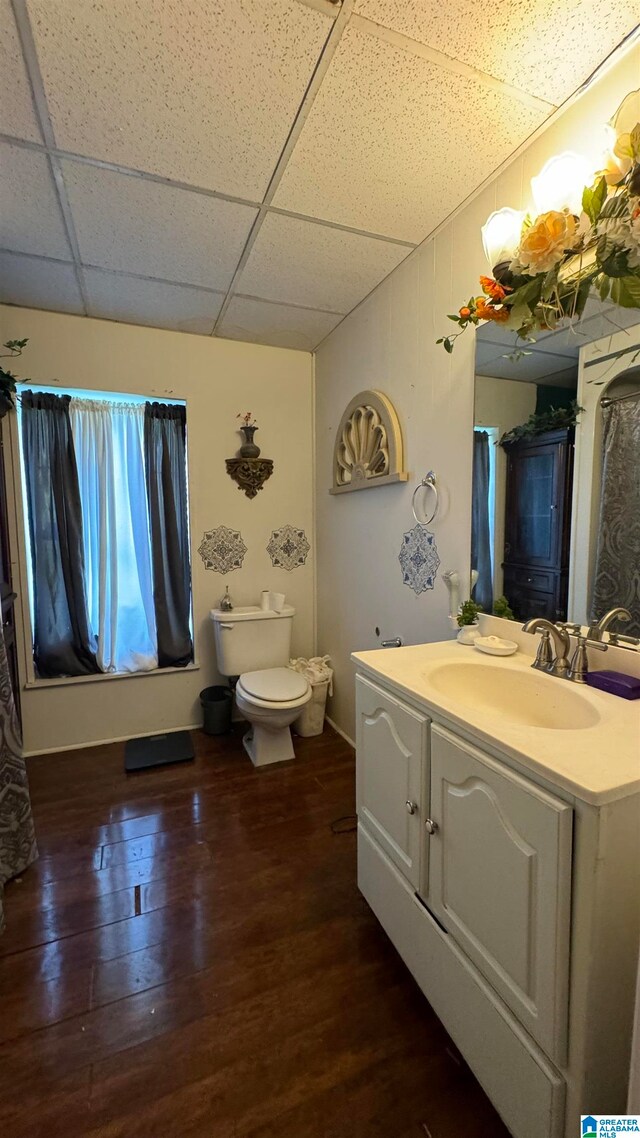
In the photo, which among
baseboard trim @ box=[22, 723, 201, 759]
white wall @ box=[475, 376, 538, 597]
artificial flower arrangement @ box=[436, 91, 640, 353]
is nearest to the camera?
artificial flower arrangement @ box=[436, 91, 640, 353]

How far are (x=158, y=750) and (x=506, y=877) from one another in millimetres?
2130

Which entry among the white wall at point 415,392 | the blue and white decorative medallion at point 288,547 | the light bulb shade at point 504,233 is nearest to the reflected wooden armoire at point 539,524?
the white wall at point 415,392

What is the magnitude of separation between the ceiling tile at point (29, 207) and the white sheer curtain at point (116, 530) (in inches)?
31.8

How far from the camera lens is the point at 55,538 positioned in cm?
243

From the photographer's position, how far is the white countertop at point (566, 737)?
2.33 feet

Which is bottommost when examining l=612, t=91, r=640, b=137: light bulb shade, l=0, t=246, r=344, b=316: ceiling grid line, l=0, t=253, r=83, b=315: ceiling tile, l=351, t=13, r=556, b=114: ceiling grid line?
l=612, t=91, r=640, b=137: light bulb shade

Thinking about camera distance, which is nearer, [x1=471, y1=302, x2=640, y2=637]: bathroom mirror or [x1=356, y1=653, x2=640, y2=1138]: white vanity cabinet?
[x1=356, y1=653, x2=640, y2=1138]: white vanity cabinet

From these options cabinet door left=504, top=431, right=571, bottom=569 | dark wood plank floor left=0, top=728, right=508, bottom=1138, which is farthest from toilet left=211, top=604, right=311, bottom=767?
cabinet door left=504, top=431, right=571, bottom=569

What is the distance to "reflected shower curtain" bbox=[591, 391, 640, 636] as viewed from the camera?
109cm

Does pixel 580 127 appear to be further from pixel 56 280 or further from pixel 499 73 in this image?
pixel 56 280

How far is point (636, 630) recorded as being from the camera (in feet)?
3.63

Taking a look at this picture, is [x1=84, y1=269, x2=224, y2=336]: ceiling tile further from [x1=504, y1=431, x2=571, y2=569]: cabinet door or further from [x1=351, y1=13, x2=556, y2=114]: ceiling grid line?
[x1=504, y1=431, x2=571, y2=569]: cabinet door

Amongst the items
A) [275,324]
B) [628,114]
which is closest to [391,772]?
[628,114]

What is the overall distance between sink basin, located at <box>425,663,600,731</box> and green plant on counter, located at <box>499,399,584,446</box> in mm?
708
